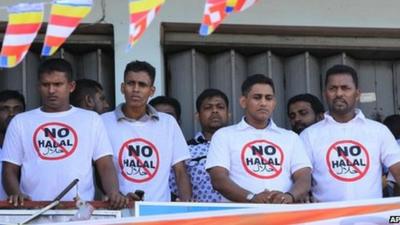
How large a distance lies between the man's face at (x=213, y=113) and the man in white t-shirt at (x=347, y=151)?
873 mm

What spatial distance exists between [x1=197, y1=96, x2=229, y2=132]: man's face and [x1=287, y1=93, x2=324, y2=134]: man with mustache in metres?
0.54

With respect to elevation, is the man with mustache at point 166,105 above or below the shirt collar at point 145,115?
above

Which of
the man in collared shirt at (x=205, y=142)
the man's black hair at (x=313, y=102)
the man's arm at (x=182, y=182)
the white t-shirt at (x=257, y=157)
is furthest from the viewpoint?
the man's black hair at (x=313, y=102)

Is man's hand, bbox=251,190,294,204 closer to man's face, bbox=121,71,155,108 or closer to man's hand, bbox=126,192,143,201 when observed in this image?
Answer: man's hand, bbox=126,192,143,201

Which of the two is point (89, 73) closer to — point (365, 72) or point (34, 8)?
point (365, 72)

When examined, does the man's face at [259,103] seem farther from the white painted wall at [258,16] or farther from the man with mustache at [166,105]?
the white painted wall at [258,16]

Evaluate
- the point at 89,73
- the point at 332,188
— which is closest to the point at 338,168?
the point at 332,188

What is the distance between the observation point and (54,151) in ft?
18.6

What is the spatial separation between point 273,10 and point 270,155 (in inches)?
98.0

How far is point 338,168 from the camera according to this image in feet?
19.1

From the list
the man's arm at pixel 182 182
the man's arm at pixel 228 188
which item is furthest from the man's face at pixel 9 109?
the man's arm at pixel 228 188

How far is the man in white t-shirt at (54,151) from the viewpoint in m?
5.64


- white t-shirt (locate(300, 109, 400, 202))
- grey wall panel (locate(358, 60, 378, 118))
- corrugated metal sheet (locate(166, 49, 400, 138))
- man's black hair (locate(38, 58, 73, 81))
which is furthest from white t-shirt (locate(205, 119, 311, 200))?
grey wall panel (locate(358, 60, 378, 118))

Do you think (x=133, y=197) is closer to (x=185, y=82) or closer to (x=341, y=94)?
(x=341, y=94)
